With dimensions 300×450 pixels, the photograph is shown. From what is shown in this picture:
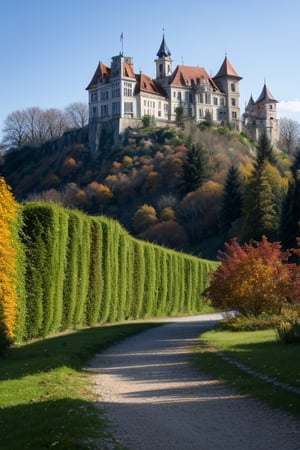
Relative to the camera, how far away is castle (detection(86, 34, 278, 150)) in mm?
125812

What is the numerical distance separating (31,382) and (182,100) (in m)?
127

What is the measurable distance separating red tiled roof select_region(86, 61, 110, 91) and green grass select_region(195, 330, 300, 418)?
11519 cm

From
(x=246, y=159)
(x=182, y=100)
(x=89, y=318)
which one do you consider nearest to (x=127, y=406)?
(x=89, y=318)

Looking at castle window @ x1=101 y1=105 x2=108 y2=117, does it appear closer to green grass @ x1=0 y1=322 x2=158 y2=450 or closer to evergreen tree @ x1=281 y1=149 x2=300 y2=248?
evergreen tree @ x1=281 y1=149 x2=300 y2=248

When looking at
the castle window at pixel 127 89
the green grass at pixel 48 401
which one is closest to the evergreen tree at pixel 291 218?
the green grass at pixel 48 401

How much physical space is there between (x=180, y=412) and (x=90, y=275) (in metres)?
20.5

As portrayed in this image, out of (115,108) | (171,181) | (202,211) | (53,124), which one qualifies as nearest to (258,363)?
(202,211)

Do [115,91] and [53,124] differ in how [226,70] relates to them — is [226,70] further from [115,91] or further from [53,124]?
[53,124]

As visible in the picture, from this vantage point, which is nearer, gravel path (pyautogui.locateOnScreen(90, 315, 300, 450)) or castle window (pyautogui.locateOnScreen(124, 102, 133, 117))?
gravel path (pyautogui.locateOnScreen(90, 315, 300, 450))

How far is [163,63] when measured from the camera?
452 feet

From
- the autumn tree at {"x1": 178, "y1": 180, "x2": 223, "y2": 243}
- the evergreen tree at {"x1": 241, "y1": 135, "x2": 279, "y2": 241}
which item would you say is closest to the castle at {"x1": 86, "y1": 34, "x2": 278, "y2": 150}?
the autumn tree at {"x1": 178, "y1": 180, "x2": 223, "y2": 243}

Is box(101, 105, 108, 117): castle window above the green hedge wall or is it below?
above

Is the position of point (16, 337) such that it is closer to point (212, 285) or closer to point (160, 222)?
point (212, 285)

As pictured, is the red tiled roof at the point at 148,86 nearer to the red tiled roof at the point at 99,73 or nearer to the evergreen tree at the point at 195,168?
the red tiled roof at the point at 99,73
